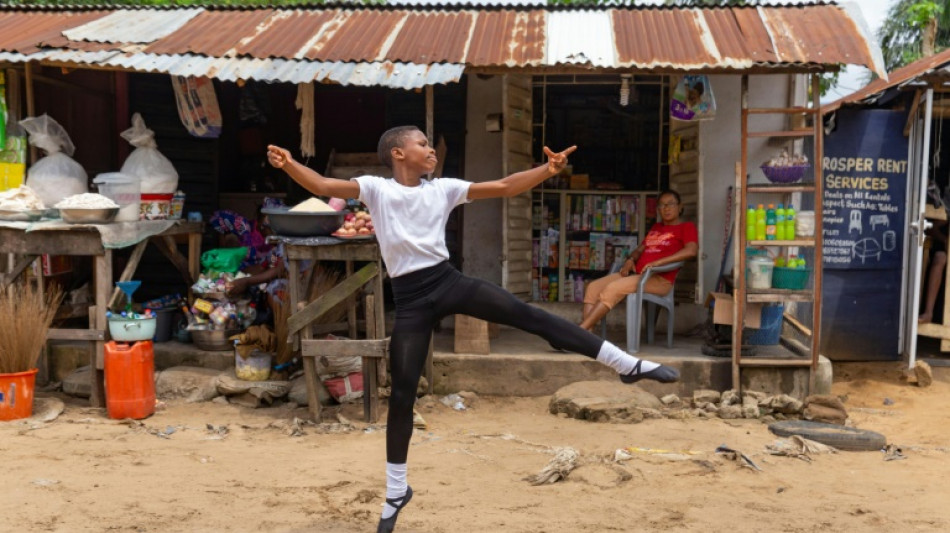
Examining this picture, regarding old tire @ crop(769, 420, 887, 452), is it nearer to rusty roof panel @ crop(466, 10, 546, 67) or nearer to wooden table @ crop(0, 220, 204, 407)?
rusty roof panel @ crop(466, 10, 546, 67)

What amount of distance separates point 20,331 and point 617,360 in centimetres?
469

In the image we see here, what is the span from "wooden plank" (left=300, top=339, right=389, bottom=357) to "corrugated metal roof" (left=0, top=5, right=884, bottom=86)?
6.63 ft

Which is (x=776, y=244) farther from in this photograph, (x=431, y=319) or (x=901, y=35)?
(x=901, y=35)

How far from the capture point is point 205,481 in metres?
4.99

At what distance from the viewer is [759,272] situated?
669cm

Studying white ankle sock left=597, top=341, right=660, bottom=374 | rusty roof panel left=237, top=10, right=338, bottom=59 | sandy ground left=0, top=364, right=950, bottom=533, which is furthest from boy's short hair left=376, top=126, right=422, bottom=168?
rusty roof panel left=237, top=10, right=338, bottom=59

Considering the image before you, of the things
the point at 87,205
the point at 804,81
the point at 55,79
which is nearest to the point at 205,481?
the point at 87,205

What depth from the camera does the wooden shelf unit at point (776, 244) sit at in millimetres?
A: 6508

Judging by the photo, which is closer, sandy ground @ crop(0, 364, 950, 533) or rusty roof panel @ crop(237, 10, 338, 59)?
sandy ground @ crop(0, 364, 950, 533)

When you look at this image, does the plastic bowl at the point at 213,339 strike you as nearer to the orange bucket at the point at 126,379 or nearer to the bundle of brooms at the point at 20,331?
the orange bucket at the point at 126,379

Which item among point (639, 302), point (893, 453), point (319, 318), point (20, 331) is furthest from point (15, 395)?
point (893, 453)

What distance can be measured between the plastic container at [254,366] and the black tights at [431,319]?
327 centimetres

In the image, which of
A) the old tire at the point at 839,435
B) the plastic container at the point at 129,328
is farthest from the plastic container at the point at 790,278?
the plastic container at the point at 129,328

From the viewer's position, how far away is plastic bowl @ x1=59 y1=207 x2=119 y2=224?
6383 millimetres
